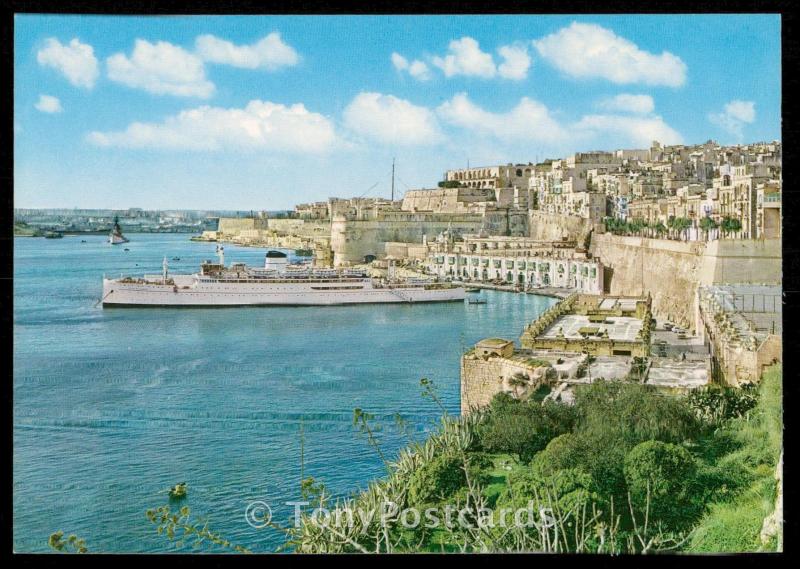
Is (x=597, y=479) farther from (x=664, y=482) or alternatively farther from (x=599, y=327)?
(x=599, y=327)

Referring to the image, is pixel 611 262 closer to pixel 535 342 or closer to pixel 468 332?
pixel 468 332

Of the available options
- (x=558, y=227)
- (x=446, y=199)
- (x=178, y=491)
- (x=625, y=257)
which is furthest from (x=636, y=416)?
(x=446, y=199)

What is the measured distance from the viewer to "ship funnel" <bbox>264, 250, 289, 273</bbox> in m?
7.54

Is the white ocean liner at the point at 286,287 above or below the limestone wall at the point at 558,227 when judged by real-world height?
below

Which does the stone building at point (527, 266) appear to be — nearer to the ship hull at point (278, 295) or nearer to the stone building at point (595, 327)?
the ship hull at point (278, 295)

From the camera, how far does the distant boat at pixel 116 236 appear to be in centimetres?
397

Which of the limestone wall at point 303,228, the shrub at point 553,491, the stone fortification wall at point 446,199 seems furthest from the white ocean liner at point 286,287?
the stone fortification wall at point 446,199

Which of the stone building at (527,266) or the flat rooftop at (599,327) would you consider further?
the stone building at (527,266)

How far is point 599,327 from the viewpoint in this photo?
4695 mm

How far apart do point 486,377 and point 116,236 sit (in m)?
1.87

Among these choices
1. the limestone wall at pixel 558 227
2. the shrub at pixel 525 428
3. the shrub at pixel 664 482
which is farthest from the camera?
the limestone wall at pixel 558 227

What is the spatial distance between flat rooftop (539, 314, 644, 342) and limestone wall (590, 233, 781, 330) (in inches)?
9.5

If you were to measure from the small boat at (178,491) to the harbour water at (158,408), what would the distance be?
1.2 inches
